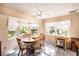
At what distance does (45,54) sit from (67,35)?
0.54m

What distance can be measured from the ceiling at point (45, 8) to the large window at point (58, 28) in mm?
176

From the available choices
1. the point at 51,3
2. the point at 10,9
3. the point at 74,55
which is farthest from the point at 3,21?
the point at 74,55

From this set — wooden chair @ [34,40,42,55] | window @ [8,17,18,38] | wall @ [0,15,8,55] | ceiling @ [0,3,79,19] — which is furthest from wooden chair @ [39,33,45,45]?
wall @ [0,15,8,55]

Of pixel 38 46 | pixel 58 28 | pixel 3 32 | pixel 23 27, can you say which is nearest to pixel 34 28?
pixel 23 27

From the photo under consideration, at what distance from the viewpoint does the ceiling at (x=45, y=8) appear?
1.98m

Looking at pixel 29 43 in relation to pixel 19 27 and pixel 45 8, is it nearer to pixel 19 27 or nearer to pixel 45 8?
pixel 19 27

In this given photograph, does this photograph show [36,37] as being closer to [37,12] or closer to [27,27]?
Answer: [27,27]

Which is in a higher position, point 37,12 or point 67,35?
point 37,12

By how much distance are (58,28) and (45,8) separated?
441 mm

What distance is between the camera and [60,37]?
80.4 inches

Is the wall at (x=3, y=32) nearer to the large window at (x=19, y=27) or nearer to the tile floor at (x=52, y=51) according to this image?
the large window at (x=19, y=27)

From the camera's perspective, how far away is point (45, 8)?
2.00m

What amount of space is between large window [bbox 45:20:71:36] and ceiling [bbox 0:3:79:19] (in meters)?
0.18

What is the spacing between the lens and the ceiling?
1980 mm
